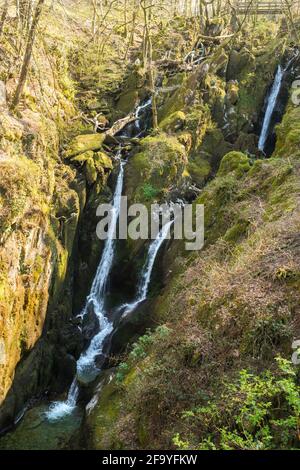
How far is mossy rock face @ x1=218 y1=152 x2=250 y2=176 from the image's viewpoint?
1291 centimetres

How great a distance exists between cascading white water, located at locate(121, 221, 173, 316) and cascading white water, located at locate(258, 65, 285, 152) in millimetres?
6824

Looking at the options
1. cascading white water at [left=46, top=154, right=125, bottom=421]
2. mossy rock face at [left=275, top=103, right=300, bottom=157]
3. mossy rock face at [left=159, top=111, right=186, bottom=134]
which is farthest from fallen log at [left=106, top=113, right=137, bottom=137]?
mossy rock face at [left=275, top=103, right=300, bottom=157]

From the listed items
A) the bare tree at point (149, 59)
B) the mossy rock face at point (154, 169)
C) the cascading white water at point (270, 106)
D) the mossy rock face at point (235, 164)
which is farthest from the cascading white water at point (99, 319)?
the cascading white water at point (270, 106)

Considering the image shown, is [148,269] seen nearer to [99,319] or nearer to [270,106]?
[99,319]

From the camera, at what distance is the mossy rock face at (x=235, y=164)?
508 inches

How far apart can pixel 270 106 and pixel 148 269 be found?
10671mm

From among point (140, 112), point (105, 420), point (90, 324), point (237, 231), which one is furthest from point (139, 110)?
point (105, 420)

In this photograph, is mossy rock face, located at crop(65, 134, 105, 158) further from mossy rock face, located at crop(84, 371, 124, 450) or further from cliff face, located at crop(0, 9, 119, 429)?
mossy rock face, located at crop(84, 371, 124, 450)

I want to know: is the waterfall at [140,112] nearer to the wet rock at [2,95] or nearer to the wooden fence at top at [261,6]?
the wooden fence at top at [261,6]

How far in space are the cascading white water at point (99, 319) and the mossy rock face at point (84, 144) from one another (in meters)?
1.23

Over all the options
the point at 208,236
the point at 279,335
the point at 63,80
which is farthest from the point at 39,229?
the point at 63,80

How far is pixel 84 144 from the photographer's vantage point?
15.2 meters

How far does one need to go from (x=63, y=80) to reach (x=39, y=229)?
9.67m
